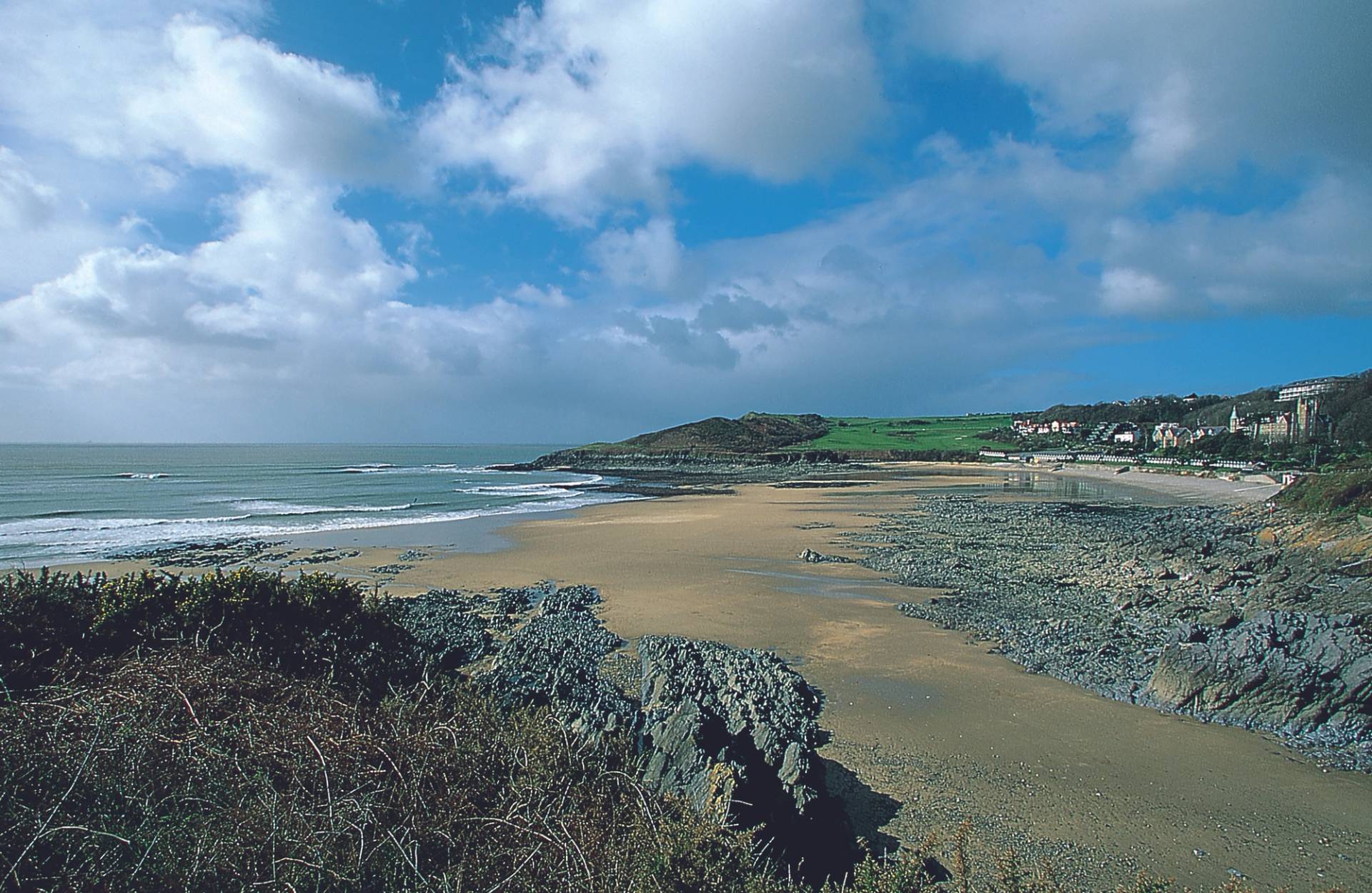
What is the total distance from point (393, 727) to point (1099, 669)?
34.5 feet

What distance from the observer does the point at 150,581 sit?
24.6 feet

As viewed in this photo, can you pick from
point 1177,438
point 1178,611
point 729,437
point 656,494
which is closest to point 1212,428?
point 1177,438

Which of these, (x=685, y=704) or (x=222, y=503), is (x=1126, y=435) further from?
(x=685, y=704)

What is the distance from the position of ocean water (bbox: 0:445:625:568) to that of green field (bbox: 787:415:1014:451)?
57380 millimetres

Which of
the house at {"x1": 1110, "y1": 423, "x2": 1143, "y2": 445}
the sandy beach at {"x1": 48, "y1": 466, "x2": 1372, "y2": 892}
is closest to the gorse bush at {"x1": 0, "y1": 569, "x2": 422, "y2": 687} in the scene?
the sandy beach at {"x1": 48, "y1": 466, "x2": 1372, "y2": 892}

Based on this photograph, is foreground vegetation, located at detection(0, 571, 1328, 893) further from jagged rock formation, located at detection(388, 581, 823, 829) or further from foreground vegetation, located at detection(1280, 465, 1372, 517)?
foreground vegetation, located at detection(1280, 465, 1372, 517)

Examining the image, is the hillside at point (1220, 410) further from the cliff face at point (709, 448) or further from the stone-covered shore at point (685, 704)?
the stone-covered shore at point (685, 704)

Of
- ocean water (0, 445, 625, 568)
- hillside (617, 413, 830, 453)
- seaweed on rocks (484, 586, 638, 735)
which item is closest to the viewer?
seaweed on rocks (484, 586, 638, 735)

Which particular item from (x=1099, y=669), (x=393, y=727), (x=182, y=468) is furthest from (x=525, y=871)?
(x=182, y=468)

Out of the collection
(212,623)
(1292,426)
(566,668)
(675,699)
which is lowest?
(566,668)

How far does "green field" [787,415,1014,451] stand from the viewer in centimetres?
11300

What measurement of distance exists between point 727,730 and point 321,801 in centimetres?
354

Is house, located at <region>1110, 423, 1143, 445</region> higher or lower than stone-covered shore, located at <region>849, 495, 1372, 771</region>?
higher

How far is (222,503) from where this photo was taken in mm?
43469
